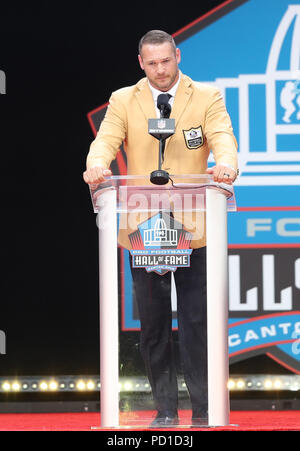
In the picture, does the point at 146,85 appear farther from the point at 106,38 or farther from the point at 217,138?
the point at 106,38

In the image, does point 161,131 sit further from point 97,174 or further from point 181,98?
point 181,98

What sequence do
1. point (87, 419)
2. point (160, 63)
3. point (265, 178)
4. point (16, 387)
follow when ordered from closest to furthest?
point (160, 63), point (87, 419), point (265, 178), point (16, 387)

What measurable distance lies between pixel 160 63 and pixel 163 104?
0.26m

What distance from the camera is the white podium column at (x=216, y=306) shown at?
9.83 ft

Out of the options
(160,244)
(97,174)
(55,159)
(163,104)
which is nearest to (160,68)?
(163,104)

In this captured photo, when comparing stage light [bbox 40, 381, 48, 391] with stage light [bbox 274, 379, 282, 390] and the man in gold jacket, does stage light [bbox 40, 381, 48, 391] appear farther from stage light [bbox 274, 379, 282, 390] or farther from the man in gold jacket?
the man in gold jacket

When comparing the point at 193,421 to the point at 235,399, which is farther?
the point at 235,399

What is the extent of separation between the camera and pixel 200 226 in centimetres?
301

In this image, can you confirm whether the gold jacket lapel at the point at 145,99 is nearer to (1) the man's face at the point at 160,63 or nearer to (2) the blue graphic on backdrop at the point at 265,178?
(1) the man's face at the point at 160,63

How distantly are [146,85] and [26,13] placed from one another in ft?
5.79

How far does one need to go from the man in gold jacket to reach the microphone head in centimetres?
21

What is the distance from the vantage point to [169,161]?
3.26 meters

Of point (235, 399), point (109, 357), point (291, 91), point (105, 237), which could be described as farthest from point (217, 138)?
point (235, 399)

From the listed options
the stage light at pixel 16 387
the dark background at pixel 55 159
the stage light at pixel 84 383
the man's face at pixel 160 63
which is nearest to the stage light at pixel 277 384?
the stage light at pixel 84 383
